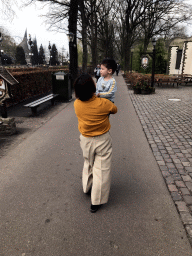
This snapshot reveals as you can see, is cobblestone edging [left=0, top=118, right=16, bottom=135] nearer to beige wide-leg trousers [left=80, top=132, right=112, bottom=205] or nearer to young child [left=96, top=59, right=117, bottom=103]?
young child [left=96, top=59, right=117, bottom=103]

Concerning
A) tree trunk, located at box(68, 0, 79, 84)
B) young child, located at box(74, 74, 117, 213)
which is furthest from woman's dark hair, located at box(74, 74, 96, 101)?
tree trunk, located at box(68, 0, 79, 84)

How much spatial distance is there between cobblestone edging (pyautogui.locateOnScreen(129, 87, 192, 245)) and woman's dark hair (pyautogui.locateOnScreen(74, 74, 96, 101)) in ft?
6.58

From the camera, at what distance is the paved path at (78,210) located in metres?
2.23

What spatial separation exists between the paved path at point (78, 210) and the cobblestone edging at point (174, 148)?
0.14 metres

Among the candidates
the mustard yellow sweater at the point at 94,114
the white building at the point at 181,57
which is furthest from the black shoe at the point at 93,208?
the white building at the point at 181,57

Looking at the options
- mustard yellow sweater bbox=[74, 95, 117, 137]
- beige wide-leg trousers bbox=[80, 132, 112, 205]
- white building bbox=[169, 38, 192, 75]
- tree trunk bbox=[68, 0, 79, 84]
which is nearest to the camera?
mustard yellow sweater bbox=[74, 95, 117, 137]

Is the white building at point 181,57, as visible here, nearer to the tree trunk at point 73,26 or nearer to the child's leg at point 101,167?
the tree trunk at point 73,26

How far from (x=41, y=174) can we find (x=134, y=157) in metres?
2.00

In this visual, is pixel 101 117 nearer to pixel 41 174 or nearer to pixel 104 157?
pixel 104 157

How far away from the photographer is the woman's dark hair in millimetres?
2221

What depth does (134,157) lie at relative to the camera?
4.44m

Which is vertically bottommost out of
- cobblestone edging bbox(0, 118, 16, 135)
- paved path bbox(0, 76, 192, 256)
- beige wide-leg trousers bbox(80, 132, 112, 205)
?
paved path bbox(0, 76, 192, 256)

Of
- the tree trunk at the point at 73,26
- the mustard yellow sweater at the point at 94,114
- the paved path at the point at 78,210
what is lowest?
the paved path at the point at 78,210

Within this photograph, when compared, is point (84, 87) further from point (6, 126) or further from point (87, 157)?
point (6, 126)
